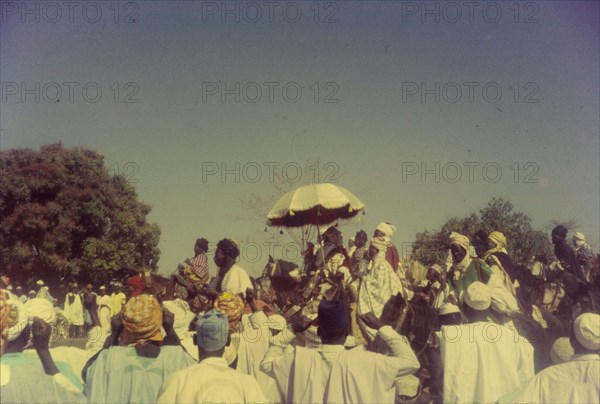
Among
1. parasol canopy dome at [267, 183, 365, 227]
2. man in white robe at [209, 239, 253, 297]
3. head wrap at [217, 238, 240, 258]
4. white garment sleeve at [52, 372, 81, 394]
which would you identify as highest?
parasol canopy dome at [267, 183, 365, 227]

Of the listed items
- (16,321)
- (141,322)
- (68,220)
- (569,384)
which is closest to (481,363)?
(569,384)

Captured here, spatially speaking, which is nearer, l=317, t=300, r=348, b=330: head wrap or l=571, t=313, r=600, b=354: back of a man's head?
l=317, t=300, r=348, b=330: head wrap

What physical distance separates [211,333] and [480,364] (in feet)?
8.07

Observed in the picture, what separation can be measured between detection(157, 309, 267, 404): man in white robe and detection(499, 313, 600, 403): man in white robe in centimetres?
193

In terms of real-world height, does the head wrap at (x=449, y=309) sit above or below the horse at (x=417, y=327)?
above

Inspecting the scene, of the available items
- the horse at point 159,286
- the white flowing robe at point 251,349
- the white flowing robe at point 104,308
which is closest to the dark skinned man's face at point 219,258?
the horse at point 159,286

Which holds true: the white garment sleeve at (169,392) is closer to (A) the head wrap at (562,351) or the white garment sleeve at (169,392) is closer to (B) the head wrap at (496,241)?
(A) the head wrap at (562,351)

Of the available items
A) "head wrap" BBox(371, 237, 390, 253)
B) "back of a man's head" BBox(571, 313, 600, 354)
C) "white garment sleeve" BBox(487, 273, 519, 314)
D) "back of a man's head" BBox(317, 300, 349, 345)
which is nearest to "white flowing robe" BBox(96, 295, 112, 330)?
"head wrap" BBox(371, 237, 390, 253)

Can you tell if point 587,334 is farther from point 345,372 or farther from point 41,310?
point 41,310

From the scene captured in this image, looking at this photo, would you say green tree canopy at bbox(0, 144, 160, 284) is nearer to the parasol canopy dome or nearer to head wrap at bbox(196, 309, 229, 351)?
the parasol canopy dome

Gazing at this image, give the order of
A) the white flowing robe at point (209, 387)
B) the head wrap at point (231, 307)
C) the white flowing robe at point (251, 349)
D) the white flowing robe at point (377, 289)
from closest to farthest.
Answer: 1. the white flowing robe at point (209, 387)
2. the head wrap at point (231, 307)
3. the white flowing robe at point (251, 349)
4. the white flowing robe at point (377, 289)

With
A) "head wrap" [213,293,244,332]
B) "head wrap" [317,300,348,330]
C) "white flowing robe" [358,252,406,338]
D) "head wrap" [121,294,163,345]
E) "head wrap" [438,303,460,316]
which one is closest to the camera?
"head wrap" [317,300,348,330]

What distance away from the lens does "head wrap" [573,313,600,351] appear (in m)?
5.03

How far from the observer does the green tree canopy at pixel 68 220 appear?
27.9 m
